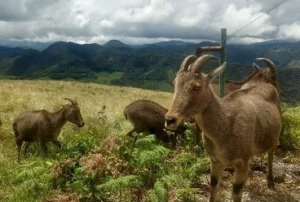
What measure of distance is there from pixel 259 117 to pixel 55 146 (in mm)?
7245

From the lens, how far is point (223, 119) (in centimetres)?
691

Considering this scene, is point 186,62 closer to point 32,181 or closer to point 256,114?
point 256,114

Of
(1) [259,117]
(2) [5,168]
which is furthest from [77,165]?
(1) [259,117]

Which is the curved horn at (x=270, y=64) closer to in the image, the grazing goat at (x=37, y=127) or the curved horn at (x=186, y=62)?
the curved horn at (x=186, y=62)

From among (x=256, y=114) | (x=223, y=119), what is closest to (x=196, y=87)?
(x=223, y=119)

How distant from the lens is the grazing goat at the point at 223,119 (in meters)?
6.22

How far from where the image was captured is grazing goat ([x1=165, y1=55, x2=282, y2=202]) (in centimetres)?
622

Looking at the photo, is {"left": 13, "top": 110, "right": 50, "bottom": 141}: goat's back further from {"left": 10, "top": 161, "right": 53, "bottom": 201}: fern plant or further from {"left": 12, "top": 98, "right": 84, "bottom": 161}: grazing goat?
{"left": 10, "top": 161, "right": 53, "bottom": 201}: fern plant

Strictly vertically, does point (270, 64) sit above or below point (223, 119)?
above

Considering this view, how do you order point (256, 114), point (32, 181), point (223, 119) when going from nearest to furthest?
1. point (223, 119)
2. point (32, 181)
3. point (256, 114)

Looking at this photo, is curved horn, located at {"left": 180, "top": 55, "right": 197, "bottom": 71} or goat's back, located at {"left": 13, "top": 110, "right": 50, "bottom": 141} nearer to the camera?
curved horn, located at {"left": 180, "top": 55, "right": 197, "bottom": 71}

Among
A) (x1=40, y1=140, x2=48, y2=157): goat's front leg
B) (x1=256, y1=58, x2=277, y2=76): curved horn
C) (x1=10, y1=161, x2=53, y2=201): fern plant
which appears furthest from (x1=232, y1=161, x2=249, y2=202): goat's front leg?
(x1=40, y1=140, x2=48, y2=157): goat's front leg

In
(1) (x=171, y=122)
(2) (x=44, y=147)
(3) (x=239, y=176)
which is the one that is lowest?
(2) (x=44, y=147)

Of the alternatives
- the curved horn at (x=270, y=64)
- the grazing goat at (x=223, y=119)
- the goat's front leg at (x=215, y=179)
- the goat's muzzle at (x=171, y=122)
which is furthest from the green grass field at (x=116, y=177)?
the curved horn at (x=270, y=64)
